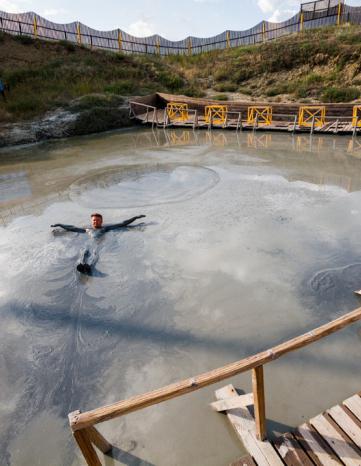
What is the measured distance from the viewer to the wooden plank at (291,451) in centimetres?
287

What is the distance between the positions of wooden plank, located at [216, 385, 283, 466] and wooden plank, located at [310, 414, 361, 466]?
0.47m

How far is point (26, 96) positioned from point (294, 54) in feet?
64.3

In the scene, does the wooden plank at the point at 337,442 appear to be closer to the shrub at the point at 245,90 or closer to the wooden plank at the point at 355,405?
the wooden plank at the point at 355,405

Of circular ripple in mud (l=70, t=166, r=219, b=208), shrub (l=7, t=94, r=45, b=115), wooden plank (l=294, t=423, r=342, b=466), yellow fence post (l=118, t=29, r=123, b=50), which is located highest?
yellow fence post (l=118, t=29, r=123, b=50)

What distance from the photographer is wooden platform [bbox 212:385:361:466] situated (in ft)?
9.39

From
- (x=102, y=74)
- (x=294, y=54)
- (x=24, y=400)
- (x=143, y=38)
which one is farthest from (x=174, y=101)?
(x=24, y=400)

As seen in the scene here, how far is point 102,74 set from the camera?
2595 centimetres

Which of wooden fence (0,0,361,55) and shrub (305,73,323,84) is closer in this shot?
shrub (305,73,323,84)

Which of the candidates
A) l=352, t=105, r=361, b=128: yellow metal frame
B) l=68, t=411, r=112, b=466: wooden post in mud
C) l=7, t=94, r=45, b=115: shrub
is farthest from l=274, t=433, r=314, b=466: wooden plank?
l=7, t=94, r=45, b=115: shrub

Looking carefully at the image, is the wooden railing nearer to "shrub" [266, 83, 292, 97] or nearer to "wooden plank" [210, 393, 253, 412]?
"wooden plank" [210, 393, 253, 412]

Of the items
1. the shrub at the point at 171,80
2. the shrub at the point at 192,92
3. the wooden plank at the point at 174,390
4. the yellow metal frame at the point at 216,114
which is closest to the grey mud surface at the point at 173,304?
the wooden plank at the point at 174,390

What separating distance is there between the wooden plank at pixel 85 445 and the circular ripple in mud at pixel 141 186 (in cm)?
741

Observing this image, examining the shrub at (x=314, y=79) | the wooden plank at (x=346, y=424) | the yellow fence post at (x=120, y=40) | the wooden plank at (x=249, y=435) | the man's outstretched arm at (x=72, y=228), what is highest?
the yellow fence post at (x=120, y=40)

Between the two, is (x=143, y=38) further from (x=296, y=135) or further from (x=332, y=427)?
(x=332, y=427)
